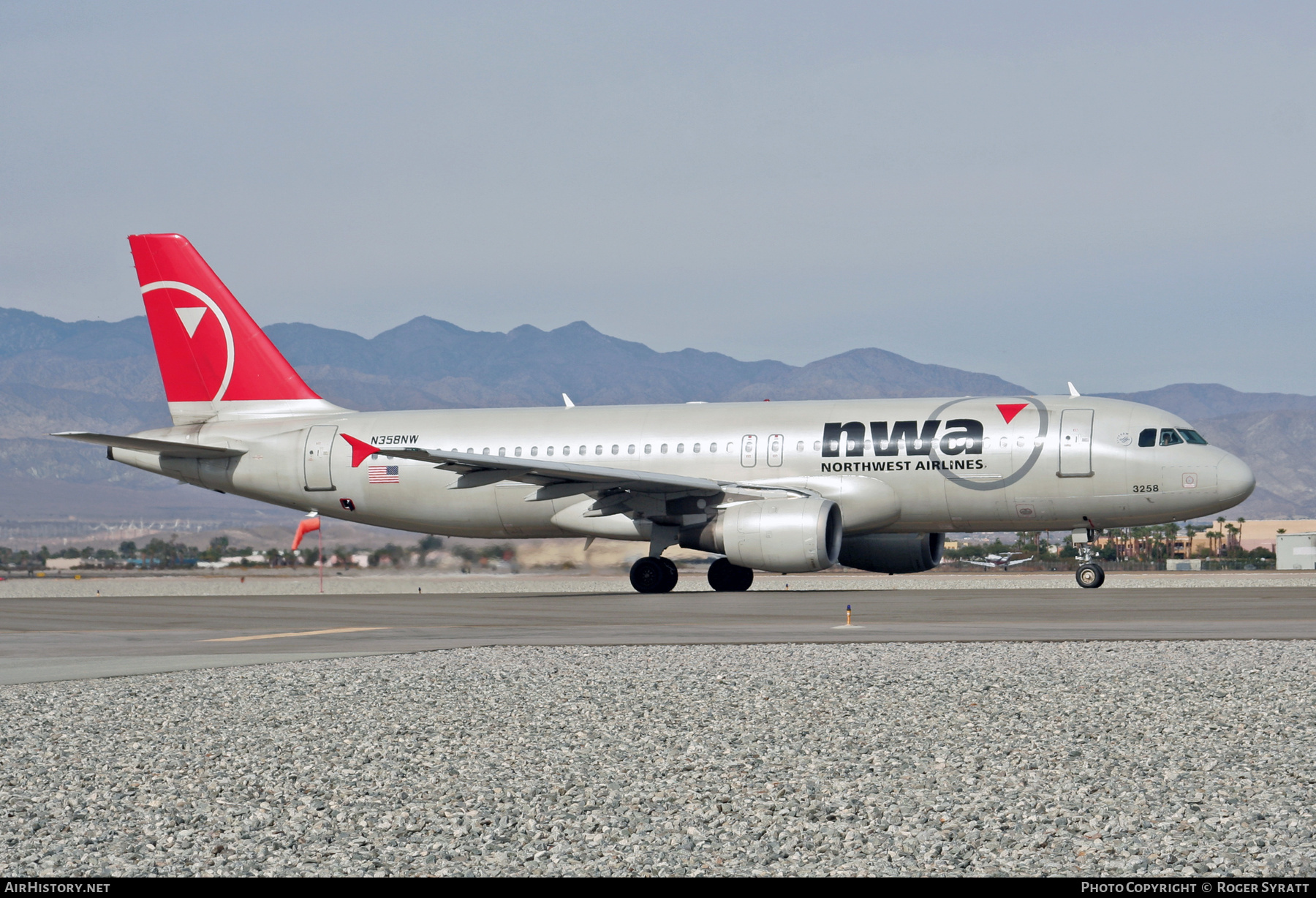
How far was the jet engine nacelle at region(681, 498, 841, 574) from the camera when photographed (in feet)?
81.9

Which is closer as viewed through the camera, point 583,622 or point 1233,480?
point 583,622

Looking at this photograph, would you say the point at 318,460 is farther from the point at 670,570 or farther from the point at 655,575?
the point at 670,570

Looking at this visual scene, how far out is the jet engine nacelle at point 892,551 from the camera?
2948cm

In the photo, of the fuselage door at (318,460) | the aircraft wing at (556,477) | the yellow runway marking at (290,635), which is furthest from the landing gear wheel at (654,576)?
the yellow runway marking at (290,635)

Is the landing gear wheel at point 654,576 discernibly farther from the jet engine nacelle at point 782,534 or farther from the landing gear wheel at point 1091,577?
the landing gear wheel at point 1091,577

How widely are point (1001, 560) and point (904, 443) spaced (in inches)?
3479

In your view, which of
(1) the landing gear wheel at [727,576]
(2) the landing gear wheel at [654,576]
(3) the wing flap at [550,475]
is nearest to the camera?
(3) the wing flap at [550,475]

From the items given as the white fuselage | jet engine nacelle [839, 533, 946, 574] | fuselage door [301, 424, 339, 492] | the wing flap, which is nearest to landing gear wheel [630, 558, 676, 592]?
the white fuselage

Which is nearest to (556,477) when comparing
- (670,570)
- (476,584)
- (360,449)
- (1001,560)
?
(670,570)

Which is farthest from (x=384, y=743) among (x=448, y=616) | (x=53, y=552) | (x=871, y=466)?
(x=53, y=552)

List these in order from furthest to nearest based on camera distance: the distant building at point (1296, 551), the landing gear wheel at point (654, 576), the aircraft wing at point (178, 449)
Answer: the distant building at point (1296, 551), the aircraft wing at point (178, 449), the landing gear wheel at point (654, 576)

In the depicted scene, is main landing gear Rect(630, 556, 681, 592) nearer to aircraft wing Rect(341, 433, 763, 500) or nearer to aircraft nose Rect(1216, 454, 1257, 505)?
aircraft wing Rect(341, 433, 763, 500)

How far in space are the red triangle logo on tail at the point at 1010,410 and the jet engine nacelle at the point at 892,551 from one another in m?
3.57

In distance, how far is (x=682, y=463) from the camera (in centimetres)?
2888
